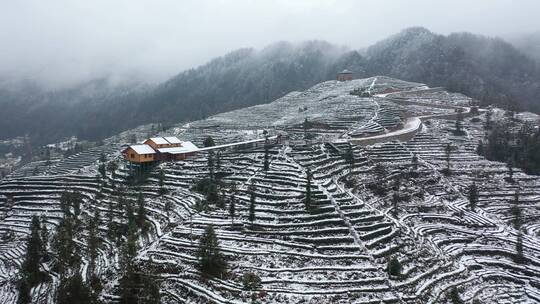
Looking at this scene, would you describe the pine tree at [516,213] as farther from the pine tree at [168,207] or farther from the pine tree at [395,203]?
the pine tree at [168,207]

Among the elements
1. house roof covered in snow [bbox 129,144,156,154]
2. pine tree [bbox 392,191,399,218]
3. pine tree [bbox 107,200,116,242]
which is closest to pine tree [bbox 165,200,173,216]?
pine tree [bbox 107,200,116,242]

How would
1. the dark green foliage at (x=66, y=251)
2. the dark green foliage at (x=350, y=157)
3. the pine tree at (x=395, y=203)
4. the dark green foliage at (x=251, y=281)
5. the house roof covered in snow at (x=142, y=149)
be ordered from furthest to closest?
1. the house roof covered in snow at (x=142, y=149)
2. the dark green foliage at (x=350, y=157)
3. the pine tree at (x=395, y=203)
4. the dark green foliage at (x=66, y=251)
5. the dark green foliage at (x=251, y=281)

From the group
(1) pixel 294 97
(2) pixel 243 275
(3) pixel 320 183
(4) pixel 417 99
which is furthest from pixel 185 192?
(1) pixel 294 97

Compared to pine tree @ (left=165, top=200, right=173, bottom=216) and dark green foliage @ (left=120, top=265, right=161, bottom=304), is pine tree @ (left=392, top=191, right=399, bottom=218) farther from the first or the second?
dark green foliage @ (left=120, top=265, right=161, bottom=304)

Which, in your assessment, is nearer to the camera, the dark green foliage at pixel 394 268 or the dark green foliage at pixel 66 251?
the dark green foliage at pixel 394 268

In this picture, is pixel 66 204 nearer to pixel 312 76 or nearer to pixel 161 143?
pixel 161 143

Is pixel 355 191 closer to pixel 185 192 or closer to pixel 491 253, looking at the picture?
pixel 491 253

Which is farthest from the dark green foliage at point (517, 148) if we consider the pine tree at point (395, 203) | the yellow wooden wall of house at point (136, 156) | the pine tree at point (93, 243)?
the pine tree at point (93, 243)
